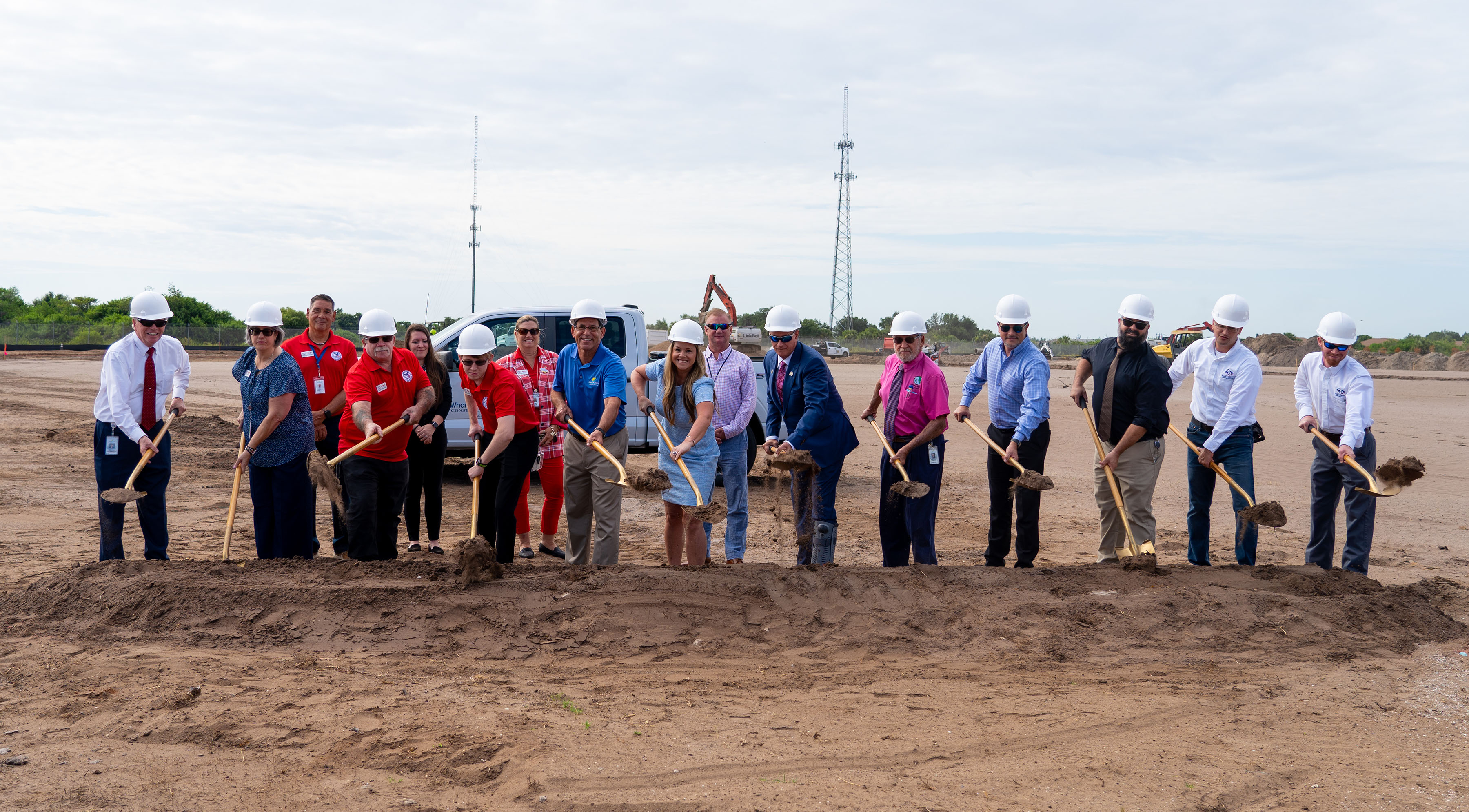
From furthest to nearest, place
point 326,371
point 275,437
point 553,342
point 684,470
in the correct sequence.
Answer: point 553,342, point 326,371, point 684,470, point 275,437

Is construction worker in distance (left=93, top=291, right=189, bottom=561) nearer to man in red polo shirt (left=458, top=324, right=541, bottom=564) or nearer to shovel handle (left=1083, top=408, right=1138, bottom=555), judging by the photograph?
man in red polo shirt (left=458, top=324, right=541, bottom=564)

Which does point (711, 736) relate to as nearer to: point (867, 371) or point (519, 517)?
point (519, 517)

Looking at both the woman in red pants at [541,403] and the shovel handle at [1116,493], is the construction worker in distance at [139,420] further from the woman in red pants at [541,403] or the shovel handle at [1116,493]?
the shovel handle at [1116,493]

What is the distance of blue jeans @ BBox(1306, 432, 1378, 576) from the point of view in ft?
20.5

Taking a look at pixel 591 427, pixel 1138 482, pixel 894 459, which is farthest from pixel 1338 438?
pixel 591 427

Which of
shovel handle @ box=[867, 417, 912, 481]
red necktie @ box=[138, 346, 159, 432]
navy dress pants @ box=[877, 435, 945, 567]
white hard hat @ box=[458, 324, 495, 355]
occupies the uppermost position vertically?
white hard hat @ box=[458, 324, 495, 355]

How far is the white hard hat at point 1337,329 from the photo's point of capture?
6250 millimetres

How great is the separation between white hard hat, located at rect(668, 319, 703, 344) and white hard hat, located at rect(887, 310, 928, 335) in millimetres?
1261

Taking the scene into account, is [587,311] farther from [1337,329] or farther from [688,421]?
[1337,329]

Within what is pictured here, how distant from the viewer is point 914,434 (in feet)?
20.9

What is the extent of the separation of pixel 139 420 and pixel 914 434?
5015mm

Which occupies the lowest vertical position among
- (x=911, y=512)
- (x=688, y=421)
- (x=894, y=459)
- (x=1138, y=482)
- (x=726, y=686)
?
(x=726, y=686)

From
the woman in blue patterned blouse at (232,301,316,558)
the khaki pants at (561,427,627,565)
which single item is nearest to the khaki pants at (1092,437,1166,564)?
the khaki pants at (561,427,627,565)

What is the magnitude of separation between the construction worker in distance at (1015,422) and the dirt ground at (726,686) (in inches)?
18.3
